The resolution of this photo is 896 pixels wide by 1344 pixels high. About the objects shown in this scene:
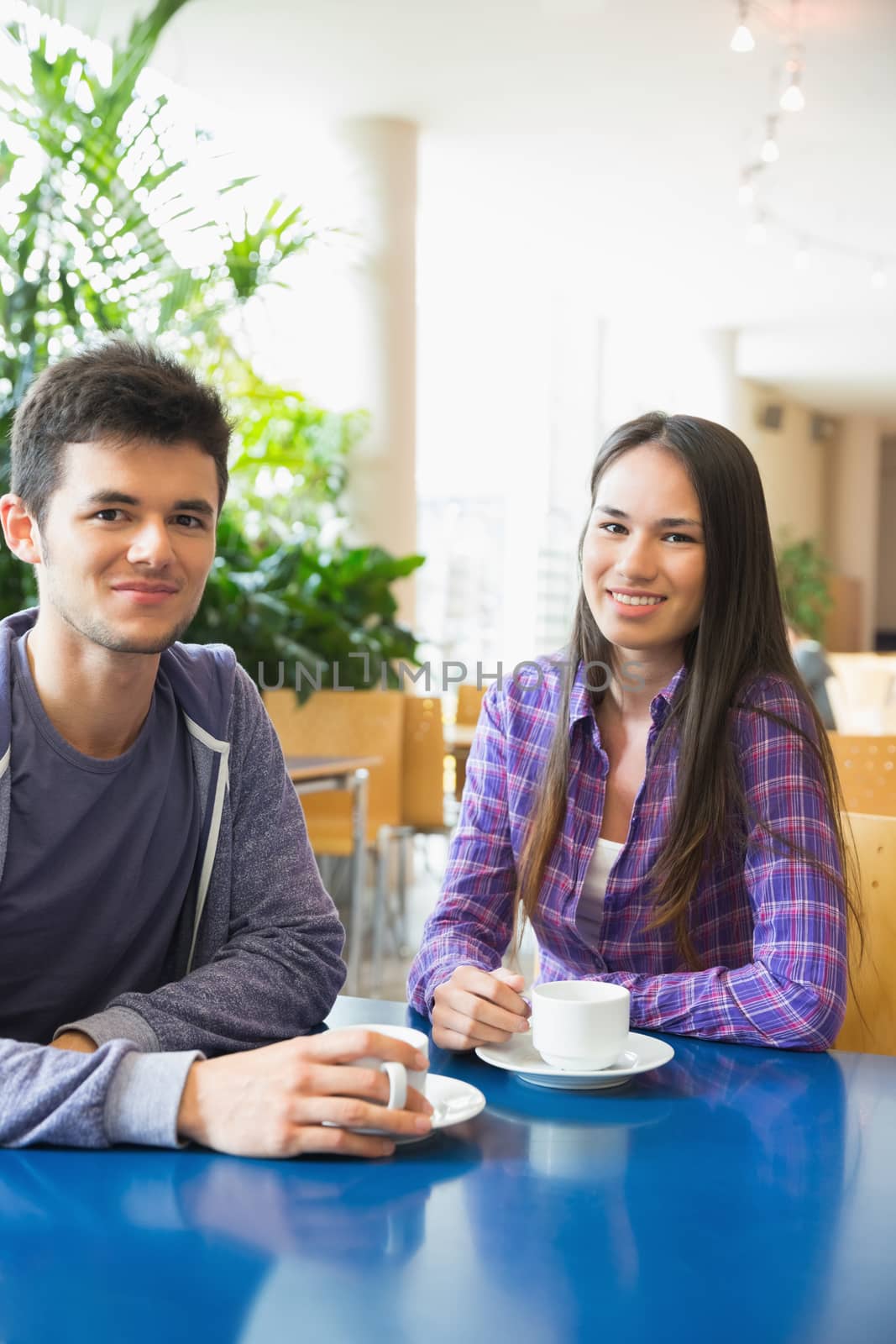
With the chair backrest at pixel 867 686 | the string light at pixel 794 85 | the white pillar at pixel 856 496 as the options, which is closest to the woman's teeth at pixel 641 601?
the string light at pixel 794 85

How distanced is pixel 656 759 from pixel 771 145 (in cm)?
484

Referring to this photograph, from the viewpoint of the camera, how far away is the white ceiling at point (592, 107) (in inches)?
193

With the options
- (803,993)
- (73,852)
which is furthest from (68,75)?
(803,993)

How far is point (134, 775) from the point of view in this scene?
1203 mm

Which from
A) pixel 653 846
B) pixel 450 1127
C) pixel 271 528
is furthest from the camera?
pixel 271 528

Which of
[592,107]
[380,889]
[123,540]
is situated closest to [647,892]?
[123,540]

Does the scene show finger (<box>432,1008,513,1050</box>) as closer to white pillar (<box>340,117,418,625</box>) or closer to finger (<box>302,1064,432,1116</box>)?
finger (<box>302,1064,432,1116</box>)

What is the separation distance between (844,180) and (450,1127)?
6.77m

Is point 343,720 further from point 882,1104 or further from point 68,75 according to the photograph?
point 882,1104

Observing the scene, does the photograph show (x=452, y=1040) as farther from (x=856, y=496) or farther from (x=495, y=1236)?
(x=856, y=496)

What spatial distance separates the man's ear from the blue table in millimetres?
566

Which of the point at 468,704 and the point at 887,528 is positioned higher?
the point at 887,528

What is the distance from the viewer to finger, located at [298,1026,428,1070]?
2.79ft

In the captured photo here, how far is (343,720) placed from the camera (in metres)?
4.27
